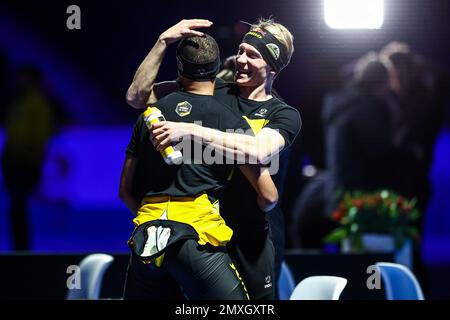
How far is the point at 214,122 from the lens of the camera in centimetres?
278

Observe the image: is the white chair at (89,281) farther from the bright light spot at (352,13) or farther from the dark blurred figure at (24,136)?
the dark blurred figure at (24,136)

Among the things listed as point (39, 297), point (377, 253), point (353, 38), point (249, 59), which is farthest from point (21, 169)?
point (249, 59)

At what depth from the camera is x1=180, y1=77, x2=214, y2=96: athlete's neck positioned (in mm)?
2848

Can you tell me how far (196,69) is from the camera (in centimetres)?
283

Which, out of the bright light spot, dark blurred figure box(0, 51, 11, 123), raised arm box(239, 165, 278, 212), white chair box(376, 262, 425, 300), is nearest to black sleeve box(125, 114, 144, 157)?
raised arm box(239, 165, 278, 212)

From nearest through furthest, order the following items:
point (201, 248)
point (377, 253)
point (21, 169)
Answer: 1. point (201, 248)
2. point (377, 253)
3. point (21, 169)

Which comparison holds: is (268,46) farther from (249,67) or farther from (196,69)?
(196,69)

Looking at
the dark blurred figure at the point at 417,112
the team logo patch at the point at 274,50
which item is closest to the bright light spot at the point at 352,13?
the dark blurred figure at the point at 417,112

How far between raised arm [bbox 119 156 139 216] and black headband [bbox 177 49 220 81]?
337 millimetres

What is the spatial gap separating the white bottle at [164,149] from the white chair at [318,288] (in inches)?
36.4

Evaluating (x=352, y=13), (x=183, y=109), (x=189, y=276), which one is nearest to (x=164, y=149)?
(x=183, y=109)

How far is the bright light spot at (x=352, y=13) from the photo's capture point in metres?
4.80
